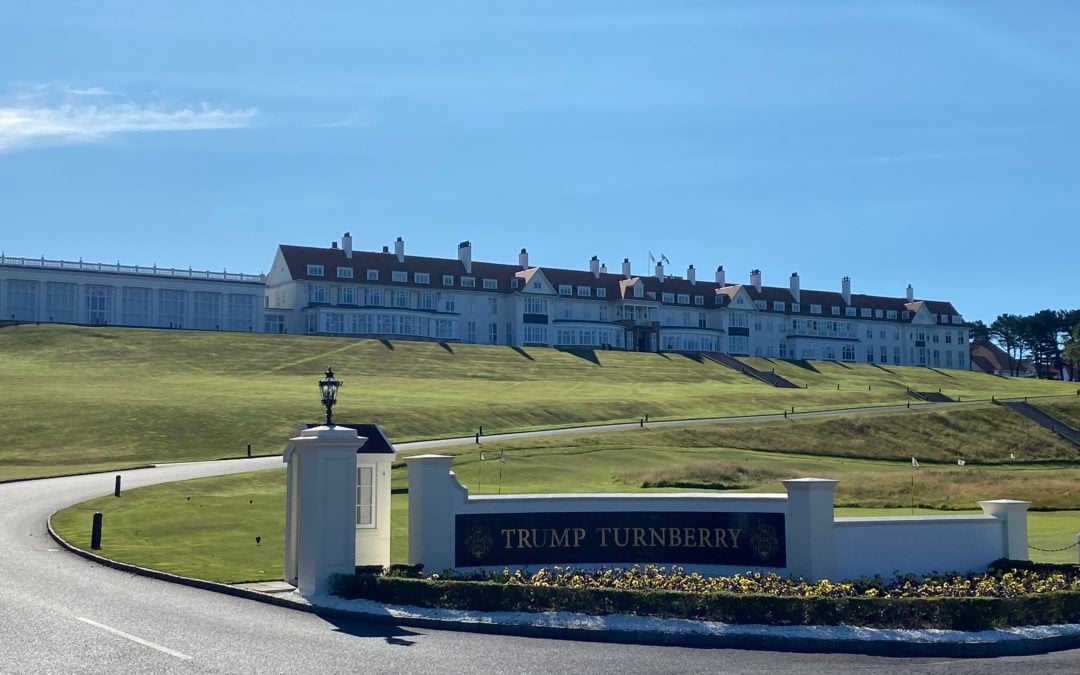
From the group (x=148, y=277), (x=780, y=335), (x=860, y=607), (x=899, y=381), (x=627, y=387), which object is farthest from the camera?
(x=780, y=335)

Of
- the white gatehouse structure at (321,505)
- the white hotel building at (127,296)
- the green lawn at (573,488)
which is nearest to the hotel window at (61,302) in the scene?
the white hotel building at (127,296)

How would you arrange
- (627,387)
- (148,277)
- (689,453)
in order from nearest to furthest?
(689,453) → (627,387) → (148,277)

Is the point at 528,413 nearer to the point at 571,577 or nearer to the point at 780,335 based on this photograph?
the point at 571,577

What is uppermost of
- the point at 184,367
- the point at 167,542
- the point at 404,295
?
the point at 404,295

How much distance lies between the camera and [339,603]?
18.6m

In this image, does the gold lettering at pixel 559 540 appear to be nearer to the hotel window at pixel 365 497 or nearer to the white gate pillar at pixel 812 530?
the hotel window at pixel 365 497

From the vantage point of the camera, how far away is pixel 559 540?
20.6 meters

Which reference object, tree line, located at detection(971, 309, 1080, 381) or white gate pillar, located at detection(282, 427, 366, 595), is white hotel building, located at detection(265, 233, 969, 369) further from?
white gate pillar, located at detection(282, 427, 366, 595)

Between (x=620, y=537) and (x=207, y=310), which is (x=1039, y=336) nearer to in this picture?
(x=207, y=310)

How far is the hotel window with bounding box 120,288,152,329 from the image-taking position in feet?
348

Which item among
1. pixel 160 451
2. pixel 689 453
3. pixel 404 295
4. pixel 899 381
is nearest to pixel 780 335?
pixel 899 381

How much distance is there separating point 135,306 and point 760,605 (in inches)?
3939

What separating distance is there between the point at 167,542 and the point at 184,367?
61383 millimetres

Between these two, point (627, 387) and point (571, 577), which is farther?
point (627, 387)
